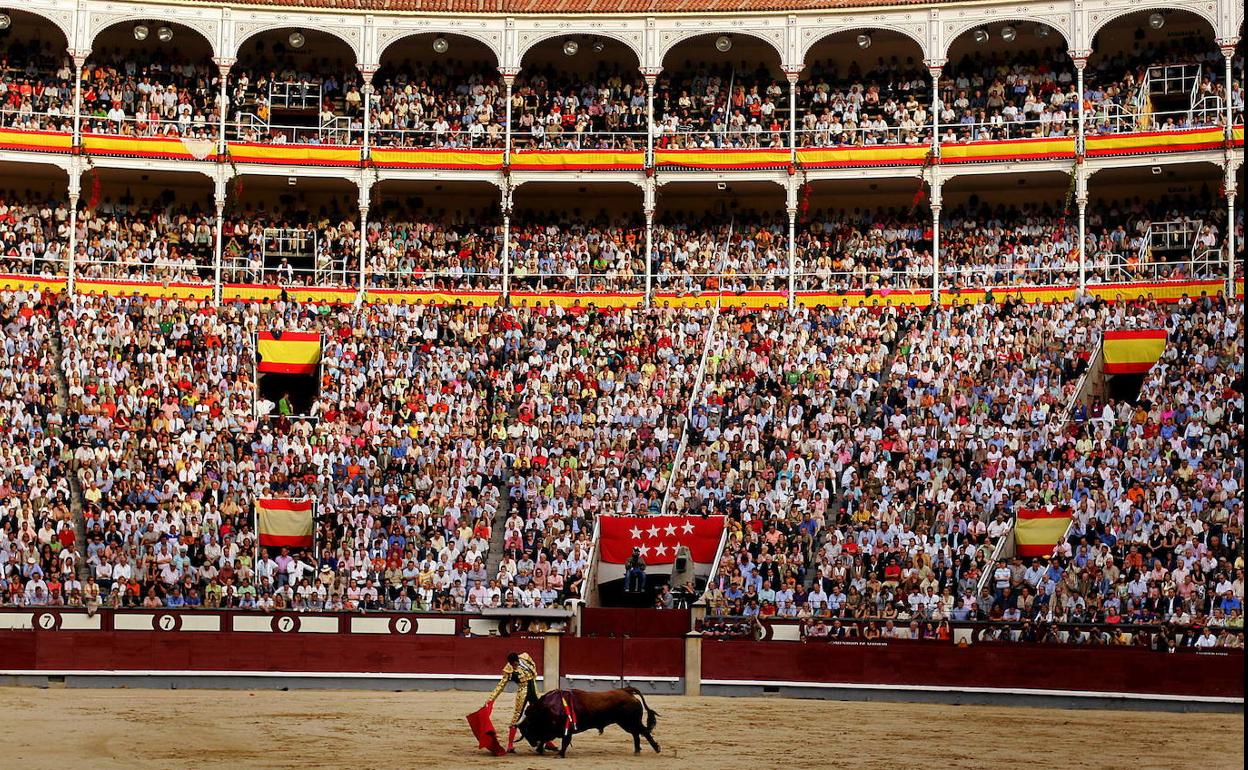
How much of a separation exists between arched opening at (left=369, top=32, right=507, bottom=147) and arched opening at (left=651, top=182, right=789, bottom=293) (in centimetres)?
472

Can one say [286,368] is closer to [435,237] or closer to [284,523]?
[284,523]

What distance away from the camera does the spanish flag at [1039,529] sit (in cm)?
2977

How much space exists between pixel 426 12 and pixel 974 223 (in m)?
14.0

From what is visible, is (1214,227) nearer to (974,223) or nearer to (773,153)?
(974,223)

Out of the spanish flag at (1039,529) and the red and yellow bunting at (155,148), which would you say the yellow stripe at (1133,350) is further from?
the red and yellow bunting at (155,148)

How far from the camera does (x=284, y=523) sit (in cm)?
3120

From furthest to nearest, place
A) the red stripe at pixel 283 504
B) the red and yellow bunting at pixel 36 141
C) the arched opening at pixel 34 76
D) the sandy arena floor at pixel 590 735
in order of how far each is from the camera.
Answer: the arched opening at pixel 34 76
the red and yellow bunting at pixel 36 141
the red stripe at pixel 283 504
the sandy arena floor at pixel 590 735

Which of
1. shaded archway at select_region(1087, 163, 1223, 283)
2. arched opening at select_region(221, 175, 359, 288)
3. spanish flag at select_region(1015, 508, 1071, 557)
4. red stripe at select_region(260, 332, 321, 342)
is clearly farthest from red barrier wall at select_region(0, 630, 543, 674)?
shaded archway at select_region(1087, 163, 1223, 283)

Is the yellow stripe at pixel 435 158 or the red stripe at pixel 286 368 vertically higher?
the yellow stripe at pixel 435 158

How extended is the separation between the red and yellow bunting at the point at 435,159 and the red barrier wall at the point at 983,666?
17.7 meters

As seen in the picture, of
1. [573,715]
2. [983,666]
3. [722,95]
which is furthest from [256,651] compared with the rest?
[722,95]

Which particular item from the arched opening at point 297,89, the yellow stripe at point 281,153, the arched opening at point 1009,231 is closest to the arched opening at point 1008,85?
the arched opening at point 1009,231

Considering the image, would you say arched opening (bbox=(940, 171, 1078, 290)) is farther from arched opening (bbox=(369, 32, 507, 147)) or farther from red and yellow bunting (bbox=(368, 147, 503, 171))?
arched opening (bbox=(369, 32, 507, 147))

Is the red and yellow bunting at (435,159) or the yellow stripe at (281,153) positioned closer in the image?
the yellow stripe at (281,153)
